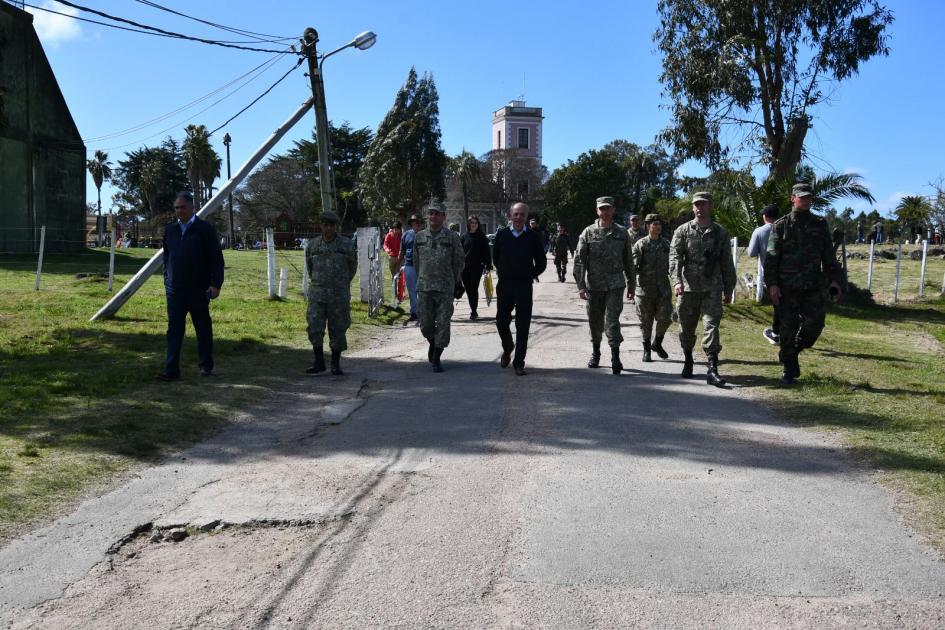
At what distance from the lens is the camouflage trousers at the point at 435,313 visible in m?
9.75

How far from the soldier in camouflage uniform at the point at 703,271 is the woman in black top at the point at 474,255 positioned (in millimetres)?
4722

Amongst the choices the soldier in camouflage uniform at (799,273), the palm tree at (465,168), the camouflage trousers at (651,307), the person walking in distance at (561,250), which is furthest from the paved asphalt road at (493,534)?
the palm tree at (465,168)

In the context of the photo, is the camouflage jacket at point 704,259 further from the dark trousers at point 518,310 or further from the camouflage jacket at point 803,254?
the dark trousers at point 518,310

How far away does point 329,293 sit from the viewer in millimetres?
9531

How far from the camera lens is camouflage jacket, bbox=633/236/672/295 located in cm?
1077

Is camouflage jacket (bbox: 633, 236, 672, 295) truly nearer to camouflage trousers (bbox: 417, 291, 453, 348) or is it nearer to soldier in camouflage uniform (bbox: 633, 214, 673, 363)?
soldier in camouflage uniform (bbox: 633, 214, 673, 363)

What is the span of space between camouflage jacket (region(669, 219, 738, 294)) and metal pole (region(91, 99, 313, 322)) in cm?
660

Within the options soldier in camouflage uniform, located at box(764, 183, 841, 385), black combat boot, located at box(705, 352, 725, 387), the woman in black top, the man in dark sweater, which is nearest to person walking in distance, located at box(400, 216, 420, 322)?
the woman in black top

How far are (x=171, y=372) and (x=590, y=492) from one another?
5.43 m

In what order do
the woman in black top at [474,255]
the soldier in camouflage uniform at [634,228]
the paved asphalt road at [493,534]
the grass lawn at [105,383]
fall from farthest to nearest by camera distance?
1. the soldier in camouflage uniform at [634,228]
2. the woman in black top at [474,255]
3. the grass lawn at [105,383]
4. the paved asphalt road at [493,534]

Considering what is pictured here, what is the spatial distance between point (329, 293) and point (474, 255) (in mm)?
5161

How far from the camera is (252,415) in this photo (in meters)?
7.32

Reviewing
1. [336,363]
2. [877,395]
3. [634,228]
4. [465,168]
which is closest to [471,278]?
[634,228]

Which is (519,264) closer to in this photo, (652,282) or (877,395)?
(652,282)
